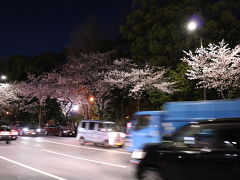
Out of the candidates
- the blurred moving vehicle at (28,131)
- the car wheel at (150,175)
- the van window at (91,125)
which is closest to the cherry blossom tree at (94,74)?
the blurred moving vehicle at (28,131)

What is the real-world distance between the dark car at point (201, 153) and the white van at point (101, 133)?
12.7m

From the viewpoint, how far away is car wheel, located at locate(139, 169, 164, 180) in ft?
22.2

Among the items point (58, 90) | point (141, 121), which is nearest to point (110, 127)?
point (141, 121)

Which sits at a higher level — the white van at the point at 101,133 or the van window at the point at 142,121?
the van window at the point at 142,121

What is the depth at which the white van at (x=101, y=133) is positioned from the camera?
769 inches

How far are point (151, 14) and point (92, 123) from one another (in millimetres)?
15388

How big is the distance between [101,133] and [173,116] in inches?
337

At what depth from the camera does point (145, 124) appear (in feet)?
47.7

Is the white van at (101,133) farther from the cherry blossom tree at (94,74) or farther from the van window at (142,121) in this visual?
the cherry blossom tree at (94,74)

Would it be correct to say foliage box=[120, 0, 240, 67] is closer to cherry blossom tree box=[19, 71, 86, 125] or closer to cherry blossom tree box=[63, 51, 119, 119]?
cherry blossom tree box=[63, 51, 119, 119]

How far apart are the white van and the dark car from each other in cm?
1268

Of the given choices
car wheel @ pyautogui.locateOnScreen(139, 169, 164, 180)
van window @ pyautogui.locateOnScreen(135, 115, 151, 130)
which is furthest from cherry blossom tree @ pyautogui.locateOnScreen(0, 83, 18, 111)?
car wheel @ pyautogui.locateOnScreen(139, 169, 164, 180)

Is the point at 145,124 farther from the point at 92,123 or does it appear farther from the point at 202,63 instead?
the point at 202,63

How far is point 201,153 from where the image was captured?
5977 millimetres
